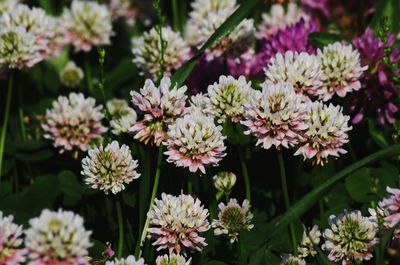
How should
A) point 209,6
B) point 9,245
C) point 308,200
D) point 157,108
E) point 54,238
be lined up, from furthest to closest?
point 209,6
point 157,108
point 308,200
point 9,245
point 54,238

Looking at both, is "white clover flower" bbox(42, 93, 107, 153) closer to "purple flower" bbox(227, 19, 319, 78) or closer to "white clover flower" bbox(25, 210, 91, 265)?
"purple flower" bbox(227, 19, 319, 78)

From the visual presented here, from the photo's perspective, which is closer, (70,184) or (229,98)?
(229,98)

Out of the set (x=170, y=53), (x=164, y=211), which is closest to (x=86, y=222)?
(x=164, y=211)

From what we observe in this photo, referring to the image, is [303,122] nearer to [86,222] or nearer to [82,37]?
[86,222]

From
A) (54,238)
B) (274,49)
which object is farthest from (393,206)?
(274,49)

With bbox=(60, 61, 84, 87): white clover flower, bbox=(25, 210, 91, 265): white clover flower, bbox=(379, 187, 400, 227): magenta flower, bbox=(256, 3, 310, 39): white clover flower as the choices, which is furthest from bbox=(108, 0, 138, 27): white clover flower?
bbox=(25, 210, 91, 265): white clover flower

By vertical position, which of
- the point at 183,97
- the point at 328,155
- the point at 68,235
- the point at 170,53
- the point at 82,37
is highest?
the point at 82,37

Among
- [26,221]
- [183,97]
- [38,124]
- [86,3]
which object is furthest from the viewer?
[86,3]

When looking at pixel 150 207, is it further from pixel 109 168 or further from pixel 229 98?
pixel 229 98
